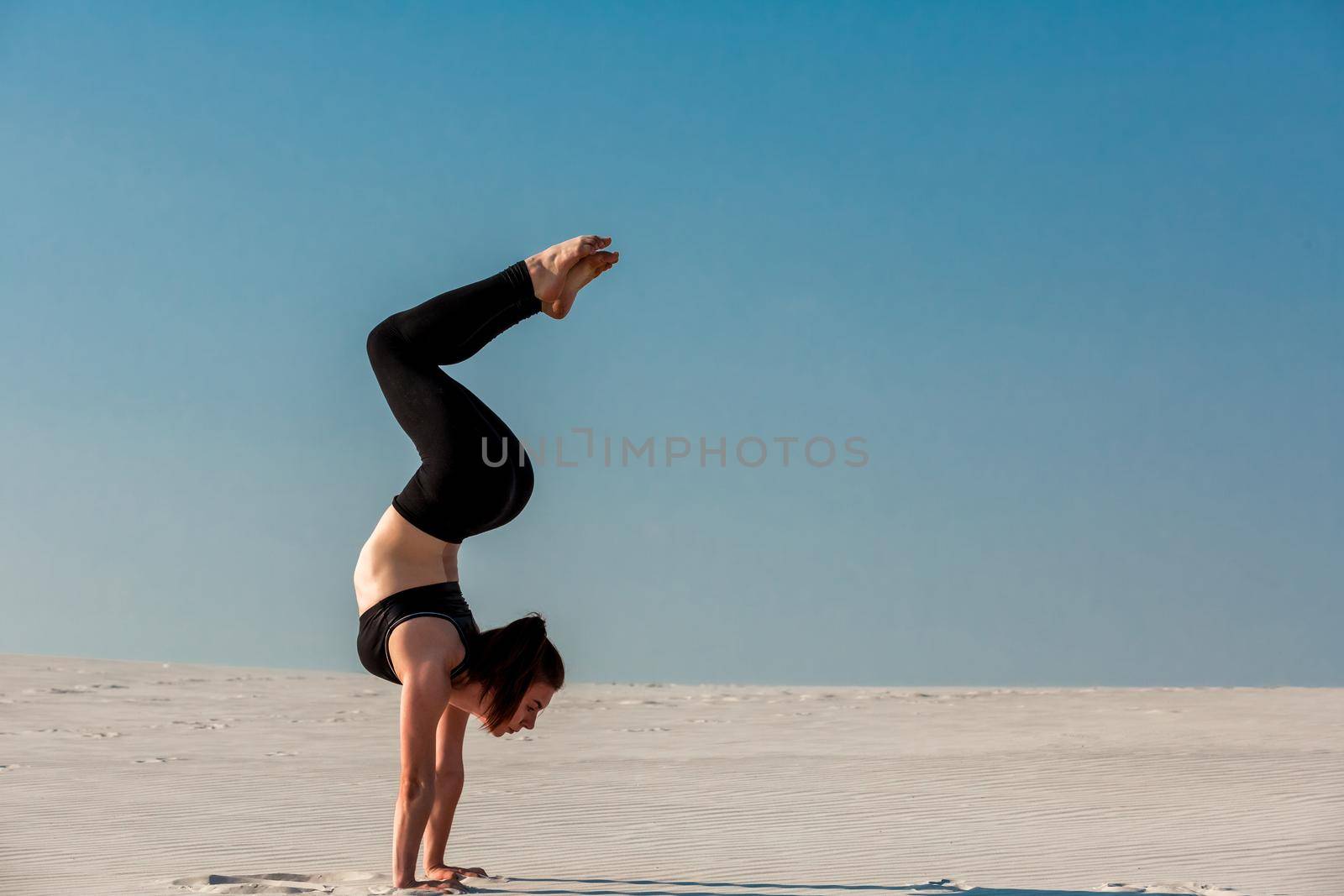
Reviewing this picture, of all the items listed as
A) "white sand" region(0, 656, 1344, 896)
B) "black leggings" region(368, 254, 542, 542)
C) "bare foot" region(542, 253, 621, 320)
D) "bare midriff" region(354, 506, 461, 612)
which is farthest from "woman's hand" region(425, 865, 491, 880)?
"bare foot" region(542, 253, 621, 320)

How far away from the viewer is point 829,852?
605cm

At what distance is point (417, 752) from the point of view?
4.42m

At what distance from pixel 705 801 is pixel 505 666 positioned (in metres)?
3.60

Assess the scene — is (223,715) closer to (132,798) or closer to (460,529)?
(132,798)

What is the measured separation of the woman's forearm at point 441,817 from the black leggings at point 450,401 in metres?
1.16

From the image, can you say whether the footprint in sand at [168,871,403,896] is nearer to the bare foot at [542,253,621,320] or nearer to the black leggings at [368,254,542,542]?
the black leggings at [368,254,542,542]

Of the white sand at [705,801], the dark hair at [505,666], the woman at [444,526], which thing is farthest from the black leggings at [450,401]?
the white sand at [705,801]

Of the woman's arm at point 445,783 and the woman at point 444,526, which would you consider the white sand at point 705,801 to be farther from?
the woman at point 444,526

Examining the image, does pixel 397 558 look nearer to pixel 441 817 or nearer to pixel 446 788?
pixel 446 788

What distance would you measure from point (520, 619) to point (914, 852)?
2580 mm

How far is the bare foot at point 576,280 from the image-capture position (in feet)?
14.9

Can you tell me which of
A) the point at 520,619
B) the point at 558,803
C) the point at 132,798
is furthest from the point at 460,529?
the point at 132,798

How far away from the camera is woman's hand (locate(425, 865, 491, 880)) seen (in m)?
4.76

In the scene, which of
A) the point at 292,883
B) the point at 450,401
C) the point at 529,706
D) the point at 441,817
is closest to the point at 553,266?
the point at 450,401
